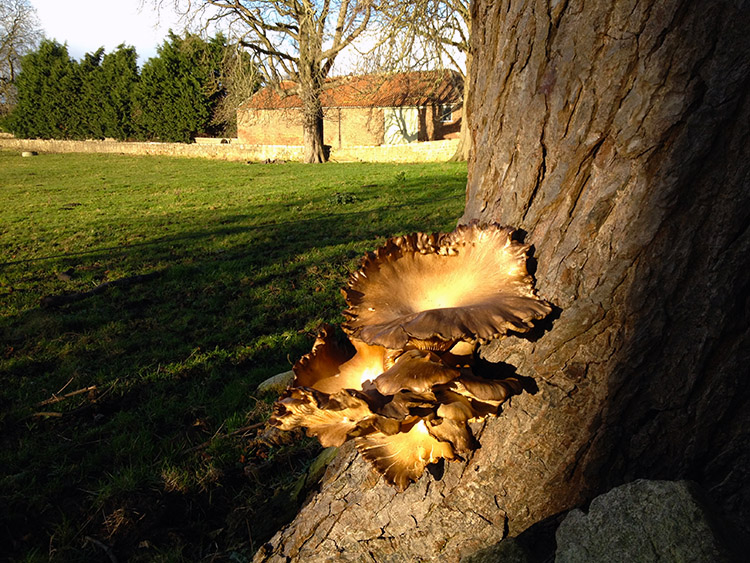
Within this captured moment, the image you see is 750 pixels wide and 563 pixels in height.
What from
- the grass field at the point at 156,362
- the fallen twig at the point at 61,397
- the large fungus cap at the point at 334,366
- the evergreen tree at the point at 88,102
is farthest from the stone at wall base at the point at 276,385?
the evergreen tree at the point at 88,102

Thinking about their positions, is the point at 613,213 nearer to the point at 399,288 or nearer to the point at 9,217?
the point at 399,288

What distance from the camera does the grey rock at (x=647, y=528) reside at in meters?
1.15

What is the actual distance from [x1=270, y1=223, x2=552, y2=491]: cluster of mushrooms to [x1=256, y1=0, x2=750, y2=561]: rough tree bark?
0.47 feet

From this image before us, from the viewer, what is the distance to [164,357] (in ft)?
14.4

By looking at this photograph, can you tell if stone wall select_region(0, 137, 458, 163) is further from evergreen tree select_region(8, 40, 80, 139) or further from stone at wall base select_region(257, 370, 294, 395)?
stone at wall base select_region(257, 370, 294, 395)

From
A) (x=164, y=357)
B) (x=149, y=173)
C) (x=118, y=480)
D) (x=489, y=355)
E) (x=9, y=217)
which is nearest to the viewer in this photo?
(x=489, y=355)

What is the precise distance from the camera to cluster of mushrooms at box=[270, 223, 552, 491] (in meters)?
1.25

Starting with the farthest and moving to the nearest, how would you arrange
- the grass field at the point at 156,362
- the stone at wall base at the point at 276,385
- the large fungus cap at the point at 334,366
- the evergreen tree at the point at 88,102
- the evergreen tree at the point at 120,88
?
the evergreen tree at the point at 88,102 → the evergreen tree at the point at 120,88 → the stone at wall base at the point at 276,385 → the grass field at the point at 156,362 → the large fungus cap at the point at 334,366

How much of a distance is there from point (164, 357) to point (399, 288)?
11.7 feet

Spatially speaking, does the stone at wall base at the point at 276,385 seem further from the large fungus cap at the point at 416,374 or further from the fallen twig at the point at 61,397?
the large fungus cap at the point at 416,374

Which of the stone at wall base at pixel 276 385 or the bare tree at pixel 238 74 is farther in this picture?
the bare tree at pixel 238 74

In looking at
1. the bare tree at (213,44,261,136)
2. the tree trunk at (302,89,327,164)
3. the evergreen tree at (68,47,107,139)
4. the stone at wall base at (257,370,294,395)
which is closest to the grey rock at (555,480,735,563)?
the stone at wall base at (257,370,294,395)

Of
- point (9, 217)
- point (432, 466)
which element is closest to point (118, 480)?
point (432, 466)

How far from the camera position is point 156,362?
4281 mm
